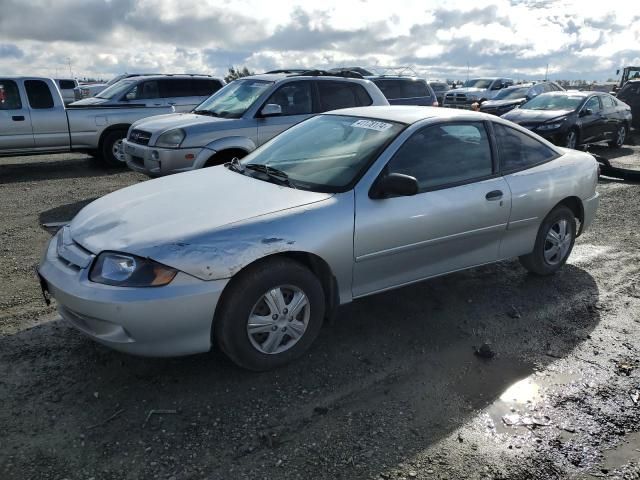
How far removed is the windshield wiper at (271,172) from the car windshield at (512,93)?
19.1 meters

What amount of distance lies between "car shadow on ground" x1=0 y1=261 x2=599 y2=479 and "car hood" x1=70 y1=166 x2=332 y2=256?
84 centimetres

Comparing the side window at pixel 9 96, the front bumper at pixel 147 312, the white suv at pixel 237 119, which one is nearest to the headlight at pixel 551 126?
the white suv at pixel 237 119

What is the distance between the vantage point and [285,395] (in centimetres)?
316

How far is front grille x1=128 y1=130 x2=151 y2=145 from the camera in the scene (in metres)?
7.64

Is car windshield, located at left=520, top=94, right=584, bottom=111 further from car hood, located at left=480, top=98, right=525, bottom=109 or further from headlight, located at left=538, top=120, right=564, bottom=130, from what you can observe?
car hood, located at left=480, top=98, right=525, bottom=109

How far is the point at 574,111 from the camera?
12.4 meters

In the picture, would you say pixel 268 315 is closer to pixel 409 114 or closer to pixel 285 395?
pixel 285 395

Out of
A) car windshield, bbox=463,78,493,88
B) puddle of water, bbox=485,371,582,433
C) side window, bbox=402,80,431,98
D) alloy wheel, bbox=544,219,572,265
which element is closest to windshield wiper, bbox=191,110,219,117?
alloy wheel, bbox=544,219,572,265

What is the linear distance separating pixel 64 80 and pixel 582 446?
23417 millimetres

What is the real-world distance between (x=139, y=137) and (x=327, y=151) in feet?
15.5

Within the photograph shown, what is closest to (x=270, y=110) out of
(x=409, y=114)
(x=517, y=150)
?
(x=409, y=114)

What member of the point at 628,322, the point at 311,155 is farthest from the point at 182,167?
the point at 628,322

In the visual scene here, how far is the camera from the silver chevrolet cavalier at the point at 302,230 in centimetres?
300

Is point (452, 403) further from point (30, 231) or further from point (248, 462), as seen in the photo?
point (30, 231)
